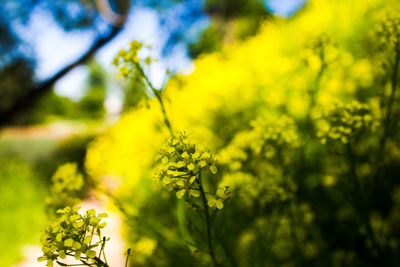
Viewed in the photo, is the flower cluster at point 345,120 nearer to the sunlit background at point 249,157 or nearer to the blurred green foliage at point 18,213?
the sunlit background at point 249,157

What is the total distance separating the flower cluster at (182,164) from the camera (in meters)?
0.68

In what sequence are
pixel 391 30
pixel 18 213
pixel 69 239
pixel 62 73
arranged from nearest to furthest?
pixel 69 239 → pixel 391 30 → pixel 18 213 → pixel 62 73

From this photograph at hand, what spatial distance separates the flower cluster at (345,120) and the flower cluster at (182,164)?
65 centimetres

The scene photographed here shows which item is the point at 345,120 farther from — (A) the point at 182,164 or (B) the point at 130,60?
(B) the point at 130,60

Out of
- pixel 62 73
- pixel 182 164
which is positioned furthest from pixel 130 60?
pixel 62 73

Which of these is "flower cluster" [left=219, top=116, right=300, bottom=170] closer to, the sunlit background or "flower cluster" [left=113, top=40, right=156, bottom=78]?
the sunlit background

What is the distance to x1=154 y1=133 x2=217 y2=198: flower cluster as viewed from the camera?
68cm

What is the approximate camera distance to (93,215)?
740mm

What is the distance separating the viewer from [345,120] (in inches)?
43.1

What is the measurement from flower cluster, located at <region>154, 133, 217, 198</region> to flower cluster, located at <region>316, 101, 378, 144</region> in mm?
646

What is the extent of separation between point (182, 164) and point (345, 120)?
79 centimetres

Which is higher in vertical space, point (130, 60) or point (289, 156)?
point (130, 60)

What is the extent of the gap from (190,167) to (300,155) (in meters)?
0.80

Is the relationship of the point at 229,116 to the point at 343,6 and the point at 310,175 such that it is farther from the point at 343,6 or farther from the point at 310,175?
the point at 343,6
